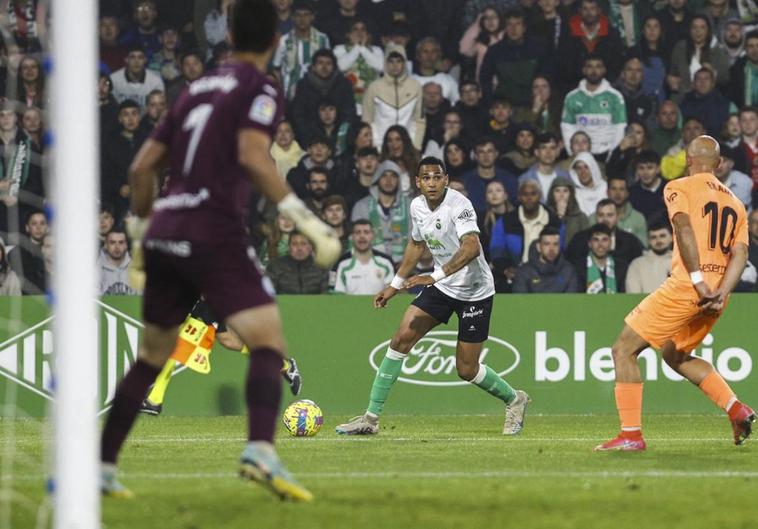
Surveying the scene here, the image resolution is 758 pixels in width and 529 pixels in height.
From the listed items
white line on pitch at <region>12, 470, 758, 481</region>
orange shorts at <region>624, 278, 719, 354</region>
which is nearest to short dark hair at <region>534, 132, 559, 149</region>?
orange shorts at <region>624, 278, 719, 354</region>

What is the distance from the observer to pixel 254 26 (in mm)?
6867

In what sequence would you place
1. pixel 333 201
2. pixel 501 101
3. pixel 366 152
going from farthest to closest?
1. pixel 501 101
2. pixel 366 152
3. pixel 333 201

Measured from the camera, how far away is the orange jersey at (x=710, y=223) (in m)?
10.1

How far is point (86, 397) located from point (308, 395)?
914cm

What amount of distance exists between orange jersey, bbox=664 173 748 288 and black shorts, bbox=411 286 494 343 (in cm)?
244

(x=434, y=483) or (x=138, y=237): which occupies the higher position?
(x=138, y=237)

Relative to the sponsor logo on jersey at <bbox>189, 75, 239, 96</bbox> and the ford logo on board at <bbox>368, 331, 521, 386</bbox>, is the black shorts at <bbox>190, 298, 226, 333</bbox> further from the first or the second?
the sponsor logo on jersey at <bbox>189, 75, 239, 96</bbox>

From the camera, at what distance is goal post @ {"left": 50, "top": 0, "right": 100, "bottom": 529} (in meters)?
5.68

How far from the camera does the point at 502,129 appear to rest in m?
17.2

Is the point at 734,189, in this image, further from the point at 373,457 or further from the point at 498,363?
the point at 373,457

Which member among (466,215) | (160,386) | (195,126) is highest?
(195,126)

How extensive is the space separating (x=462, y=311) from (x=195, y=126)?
595cm

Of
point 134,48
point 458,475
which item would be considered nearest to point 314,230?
point 458,475

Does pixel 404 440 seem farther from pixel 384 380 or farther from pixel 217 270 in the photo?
pixel 217 270
